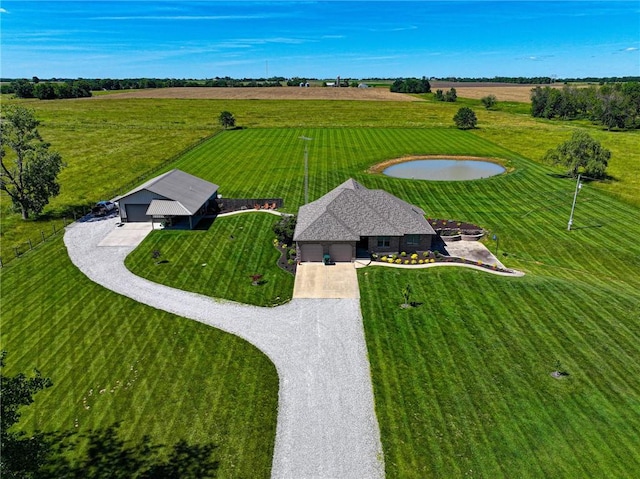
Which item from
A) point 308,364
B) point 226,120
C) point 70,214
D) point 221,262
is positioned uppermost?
point 226,120

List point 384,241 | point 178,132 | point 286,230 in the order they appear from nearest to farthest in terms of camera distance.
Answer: point 384,241, point 286,230, point 178,132

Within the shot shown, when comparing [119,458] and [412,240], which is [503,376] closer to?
[412,240]

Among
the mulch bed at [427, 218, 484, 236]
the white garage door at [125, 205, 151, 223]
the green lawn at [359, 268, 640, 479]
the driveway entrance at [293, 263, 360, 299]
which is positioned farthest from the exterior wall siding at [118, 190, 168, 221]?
the mulch bed at [427, 218, 484, 236]

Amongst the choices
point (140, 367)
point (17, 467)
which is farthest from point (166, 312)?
point (17, 467)

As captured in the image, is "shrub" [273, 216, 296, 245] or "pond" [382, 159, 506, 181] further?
"pond" [382, 159, 506, 181]

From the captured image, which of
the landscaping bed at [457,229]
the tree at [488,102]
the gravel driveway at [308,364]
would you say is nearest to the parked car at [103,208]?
the gravel driveway at [308,364]

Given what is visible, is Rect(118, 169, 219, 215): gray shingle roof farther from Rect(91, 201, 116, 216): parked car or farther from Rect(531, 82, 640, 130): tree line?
Rect(531, 82, 640, 130): tree line

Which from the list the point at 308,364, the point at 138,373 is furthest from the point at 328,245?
the point at 138,373

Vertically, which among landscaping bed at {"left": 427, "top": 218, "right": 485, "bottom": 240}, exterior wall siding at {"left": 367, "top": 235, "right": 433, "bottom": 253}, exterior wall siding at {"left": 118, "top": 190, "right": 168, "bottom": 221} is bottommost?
landscaping bed at {"left": 427, "top": 218, "right": 485, "bottom": 240}

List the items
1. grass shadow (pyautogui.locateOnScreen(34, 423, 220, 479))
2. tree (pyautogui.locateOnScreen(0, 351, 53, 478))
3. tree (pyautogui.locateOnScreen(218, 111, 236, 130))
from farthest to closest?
tree (pyautogui.locateOnScreen(218, 111, 236, 130)), grass shadow (pyautogui.locateOnScreen(34, 423, 220, 479)), tree (pyautogui.locateOnScreen(0, 351, 53, 478))
